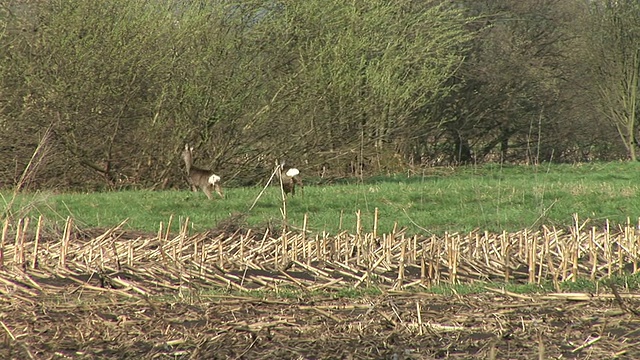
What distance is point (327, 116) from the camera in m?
23.0

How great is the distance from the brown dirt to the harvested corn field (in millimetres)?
14

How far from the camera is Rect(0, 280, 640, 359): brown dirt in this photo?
6.17 metres

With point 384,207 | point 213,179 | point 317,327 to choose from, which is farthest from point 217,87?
point 317,327

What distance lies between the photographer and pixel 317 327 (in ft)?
22.2

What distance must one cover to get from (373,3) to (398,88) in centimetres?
218

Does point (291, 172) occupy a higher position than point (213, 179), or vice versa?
point (291, 172)

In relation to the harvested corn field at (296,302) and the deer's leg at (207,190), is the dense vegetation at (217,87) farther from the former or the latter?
the harvested corn field at (296,302)

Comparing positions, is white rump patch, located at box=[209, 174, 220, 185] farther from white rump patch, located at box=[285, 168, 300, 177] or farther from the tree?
the tree

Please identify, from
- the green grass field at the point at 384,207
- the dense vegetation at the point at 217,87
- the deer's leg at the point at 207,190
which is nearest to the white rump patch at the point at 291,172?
the green grass field at the point at 384,207

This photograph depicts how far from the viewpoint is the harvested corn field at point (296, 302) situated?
6.30 meters

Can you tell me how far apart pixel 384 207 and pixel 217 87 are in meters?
6.71

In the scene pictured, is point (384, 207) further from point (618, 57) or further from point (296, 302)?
point (618, 57)

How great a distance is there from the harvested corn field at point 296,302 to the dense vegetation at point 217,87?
5382mm

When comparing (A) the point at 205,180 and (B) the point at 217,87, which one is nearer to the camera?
(A) the point at 205,180
